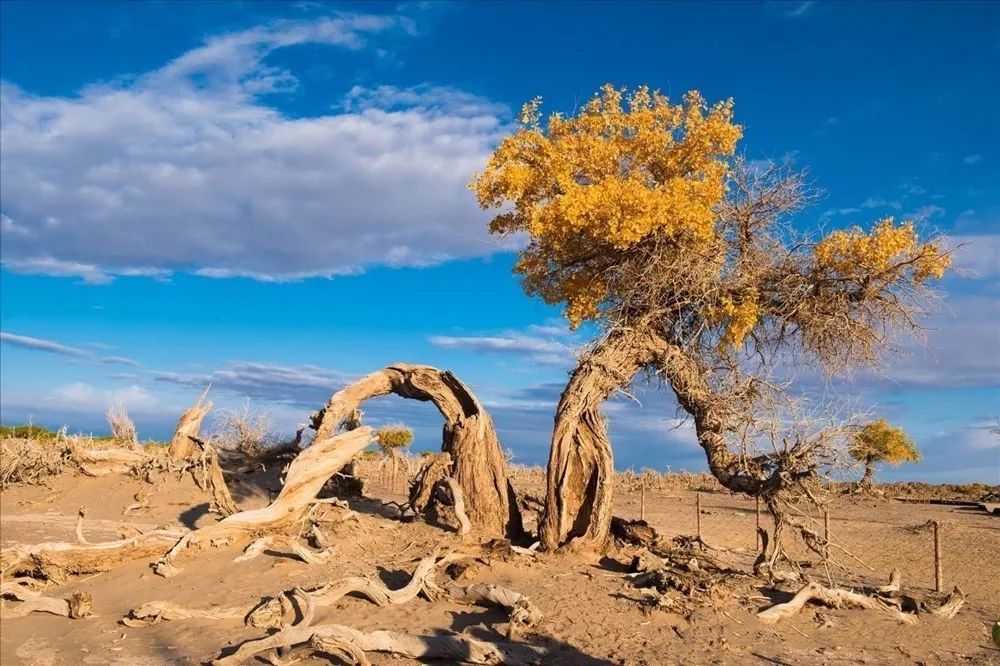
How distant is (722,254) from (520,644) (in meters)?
7.15

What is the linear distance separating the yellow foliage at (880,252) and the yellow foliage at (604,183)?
5.98ft

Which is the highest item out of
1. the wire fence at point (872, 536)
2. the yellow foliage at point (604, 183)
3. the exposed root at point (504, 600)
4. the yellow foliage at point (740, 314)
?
the yellow foliage at point (604, 183)

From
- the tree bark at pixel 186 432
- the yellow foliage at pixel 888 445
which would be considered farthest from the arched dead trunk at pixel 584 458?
the yellow foliage at pixel 888 445

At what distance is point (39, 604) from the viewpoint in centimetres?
1301

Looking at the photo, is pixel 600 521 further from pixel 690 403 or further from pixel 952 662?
pixel 952 662

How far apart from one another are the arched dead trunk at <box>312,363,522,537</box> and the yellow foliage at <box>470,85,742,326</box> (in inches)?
95.8

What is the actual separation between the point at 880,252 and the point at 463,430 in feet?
23.5

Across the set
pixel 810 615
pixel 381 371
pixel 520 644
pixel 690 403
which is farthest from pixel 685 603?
pixel 381 371

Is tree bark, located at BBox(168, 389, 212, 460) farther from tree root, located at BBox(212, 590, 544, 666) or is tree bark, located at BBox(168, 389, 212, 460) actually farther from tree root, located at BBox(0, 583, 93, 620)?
tree root, located at BBox(212, 590, 544, 666)

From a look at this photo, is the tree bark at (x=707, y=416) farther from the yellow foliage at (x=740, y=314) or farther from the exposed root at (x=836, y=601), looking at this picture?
the exposed root at (x=836, y=601)

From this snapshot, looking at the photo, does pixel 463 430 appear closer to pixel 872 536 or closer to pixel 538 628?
pixel 538 628

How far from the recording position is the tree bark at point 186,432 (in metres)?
20.8

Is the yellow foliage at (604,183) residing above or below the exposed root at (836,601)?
above

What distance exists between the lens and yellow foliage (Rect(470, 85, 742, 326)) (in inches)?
507
